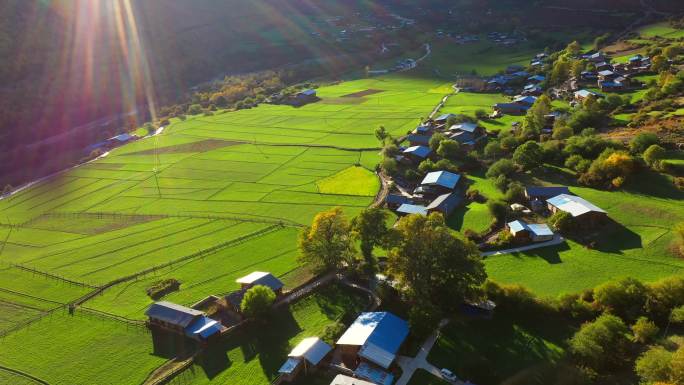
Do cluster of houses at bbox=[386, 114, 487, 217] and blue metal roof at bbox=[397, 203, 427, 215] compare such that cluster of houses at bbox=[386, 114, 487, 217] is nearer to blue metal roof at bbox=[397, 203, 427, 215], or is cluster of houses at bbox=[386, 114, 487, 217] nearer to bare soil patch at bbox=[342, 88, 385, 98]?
blue metal roof at bbox=[397, 203, 427, 215]

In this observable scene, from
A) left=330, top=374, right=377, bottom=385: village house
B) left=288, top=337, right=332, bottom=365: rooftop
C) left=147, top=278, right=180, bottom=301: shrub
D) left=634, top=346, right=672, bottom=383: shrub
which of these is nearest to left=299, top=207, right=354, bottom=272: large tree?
left=288, top=337, right=332, bottom=365: rooftop

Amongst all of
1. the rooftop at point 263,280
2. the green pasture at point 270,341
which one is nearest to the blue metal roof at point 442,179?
the green pasture at point 270,341

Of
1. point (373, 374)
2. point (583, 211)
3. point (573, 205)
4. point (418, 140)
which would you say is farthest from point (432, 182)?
point (373, 374)

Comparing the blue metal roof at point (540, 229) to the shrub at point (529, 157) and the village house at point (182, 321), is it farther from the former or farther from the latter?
the village house at point (182, 321)

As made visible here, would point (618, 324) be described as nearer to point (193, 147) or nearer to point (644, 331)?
point (644, 331)

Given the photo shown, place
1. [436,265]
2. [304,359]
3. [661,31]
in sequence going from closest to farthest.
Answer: [304,359] → [436,265] → [661,31]
